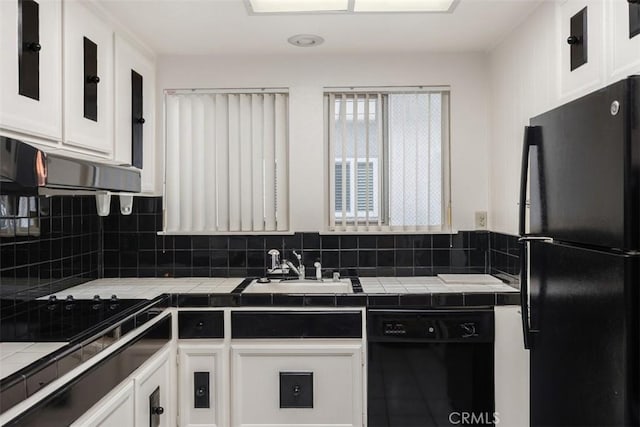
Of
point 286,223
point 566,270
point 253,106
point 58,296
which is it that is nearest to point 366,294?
point 286,223

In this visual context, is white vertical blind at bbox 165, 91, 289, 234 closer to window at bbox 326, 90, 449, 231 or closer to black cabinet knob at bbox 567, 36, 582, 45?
window at bbox 326, 90, 449, 231

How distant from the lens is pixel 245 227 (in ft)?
9.61

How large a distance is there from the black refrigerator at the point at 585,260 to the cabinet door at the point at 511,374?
462mm

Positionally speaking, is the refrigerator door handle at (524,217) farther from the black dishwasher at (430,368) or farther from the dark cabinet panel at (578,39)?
the black dishwasher at (430,368)

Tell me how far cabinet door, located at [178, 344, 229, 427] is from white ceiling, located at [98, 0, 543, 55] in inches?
63.8

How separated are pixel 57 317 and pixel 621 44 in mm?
2246

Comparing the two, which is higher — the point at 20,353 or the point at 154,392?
the point at 20,353

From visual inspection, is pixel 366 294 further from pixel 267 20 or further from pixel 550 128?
pixel 267 20

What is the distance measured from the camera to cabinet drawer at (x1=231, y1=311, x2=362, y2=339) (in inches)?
93.6

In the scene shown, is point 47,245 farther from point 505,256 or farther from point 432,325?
point 505,256

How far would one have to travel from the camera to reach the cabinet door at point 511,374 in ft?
7.61

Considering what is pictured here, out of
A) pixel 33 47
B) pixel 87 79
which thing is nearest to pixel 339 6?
pixel 87 79

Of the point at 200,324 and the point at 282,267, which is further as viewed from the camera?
the point at 282,267

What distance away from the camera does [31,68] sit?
171cm
